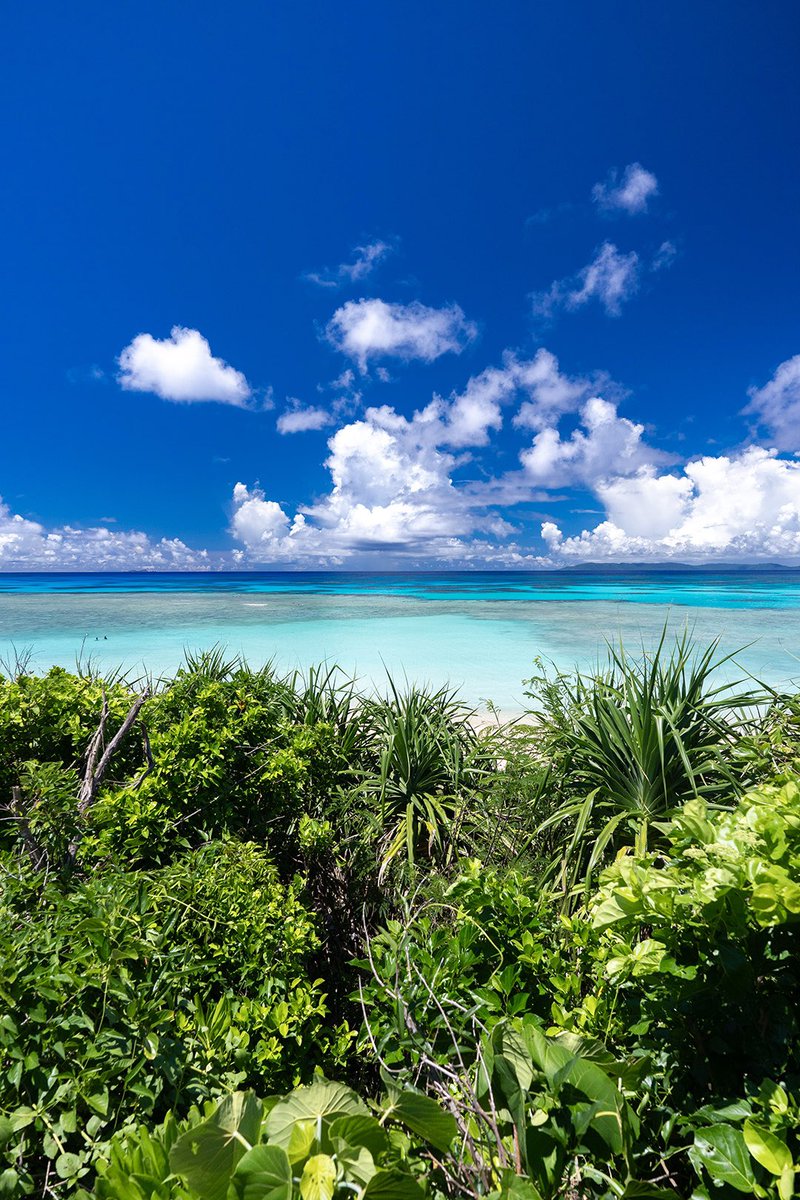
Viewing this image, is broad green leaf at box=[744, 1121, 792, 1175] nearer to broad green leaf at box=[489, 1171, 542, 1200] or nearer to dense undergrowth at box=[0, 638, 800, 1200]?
dense undergrowth at box=[0, 638, 800, 1200]

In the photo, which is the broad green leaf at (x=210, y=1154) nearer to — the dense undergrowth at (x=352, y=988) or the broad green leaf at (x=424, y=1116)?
the dense undergrowth at (x=352, y=988)

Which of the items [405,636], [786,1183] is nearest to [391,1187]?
[786,1183]

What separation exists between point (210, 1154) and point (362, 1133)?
178 mm

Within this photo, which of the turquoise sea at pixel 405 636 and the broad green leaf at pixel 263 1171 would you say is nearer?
the broad green leaf at pixel 263 1171

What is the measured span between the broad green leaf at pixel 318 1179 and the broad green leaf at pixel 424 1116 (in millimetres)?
139

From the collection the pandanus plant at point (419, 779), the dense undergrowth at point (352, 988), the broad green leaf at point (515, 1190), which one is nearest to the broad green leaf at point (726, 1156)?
the dense undergrowth at point (352, 988)

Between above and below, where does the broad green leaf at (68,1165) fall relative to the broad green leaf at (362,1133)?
below

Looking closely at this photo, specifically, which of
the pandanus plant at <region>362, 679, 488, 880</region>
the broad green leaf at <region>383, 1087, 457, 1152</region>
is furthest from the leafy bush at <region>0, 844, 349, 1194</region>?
the pandanus plant at <region>362, 679, 488, 880</region>

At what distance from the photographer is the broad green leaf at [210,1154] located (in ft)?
1.90

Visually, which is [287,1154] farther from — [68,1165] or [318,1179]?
[68,1165]

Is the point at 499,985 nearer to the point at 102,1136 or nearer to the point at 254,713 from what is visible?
the point at 102,1136

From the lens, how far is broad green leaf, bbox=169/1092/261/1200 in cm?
58

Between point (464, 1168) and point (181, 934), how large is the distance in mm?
981

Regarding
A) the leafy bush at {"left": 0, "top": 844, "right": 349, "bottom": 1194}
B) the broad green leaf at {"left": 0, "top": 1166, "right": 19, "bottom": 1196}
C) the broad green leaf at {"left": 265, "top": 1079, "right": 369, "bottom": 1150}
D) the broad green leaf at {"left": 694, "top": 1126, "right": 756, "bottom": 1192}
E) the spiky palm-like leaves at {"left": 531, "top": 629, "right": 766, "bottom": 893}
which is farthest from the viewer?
the spiky palm-like leaves at {"left": 531, "top": 629, "right": 766, "bottom": 893}
